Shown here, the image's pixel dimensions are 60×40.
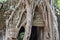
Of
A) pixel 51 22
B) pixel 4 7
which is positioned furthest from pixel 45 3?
pixel 4 7

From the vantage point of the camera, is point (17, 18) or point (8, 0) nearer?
point (17, 18)

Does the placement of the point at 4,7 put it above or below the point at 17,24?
above

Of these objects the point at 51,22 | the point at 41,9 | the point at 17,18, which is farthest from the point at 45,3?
the point at 17,18

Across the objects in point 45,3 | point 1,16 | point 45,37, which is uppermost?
point 45,3

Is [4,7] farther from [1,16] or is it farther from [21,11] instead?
[21,11]

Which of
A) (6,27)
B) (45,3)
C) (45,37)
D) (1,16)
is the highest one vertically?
(45,3)

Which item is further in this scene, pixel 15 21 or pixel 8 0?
pixel 8 0

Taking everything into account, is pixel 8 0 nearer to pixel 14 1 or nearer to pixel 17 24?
pixel 14 1

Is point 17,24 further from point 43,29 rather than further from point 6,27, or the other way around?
point 43,29

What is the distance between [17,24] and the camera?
10.2 ft

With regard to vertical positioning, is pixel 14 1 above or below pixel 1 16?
above

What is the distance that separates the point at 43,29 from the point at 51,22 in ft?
0.74

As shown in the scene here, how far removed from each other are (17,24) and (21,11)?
270 millimetres

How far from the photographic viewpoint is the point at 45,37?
3.27m
